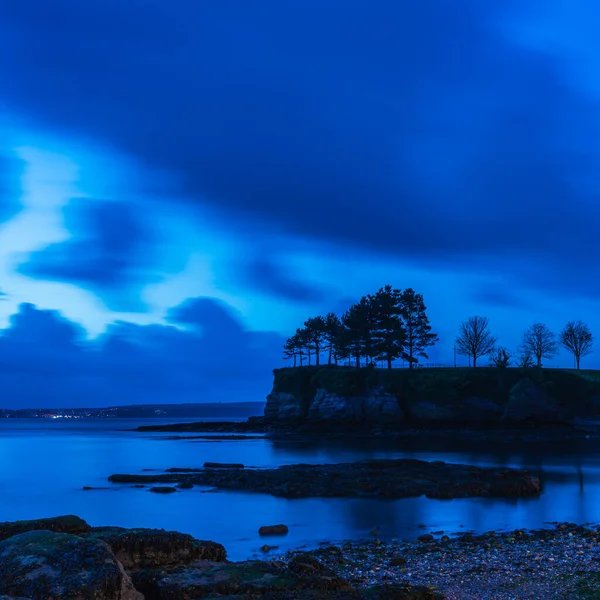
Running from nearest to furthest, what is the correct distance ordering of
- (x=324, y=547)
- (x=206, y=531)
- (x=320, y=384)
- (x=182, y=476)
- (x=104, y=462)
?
(x=324, y=547) → (x=206, y=531) → (x=182, y=476) → (x=104, y=462) → (x=320, y=384)

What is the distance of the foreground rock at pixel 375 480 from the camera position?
34.1 metres

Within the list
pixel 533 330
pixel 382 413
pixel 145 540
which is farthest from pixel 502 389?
pixel 145 540

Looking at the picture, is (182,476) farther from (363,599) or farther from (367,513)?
(363,599)

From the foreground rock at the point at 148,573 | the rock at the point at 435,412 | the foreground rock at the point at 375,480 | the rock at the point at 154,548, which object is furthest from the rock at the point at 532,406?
the rock at the point at 154,548

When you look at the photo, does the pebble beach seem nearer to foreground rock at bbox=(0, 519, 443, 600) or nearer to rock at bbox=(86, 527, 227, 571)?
foreground rock at bbox=(0, 519, 443, 600)

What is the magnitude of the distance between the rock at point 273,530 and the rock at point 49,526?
967cm

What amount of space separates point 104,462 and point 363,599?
54.7 metres

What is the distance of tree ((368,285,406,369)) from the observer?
10594 centimetres

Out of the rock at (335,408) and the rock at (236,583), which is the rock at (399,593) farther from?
the rock at (335,408)

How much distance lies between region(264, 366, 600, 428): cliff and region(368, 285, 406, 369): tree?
21.3 feet

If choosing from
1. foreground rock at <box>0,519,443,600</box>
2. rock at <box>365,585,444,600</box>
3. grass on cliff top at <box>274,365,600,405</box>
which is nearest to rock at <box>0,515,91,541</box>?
foreground rock at <box>0,519,443,600</box>

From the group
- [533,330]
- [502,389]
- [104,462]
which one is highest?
[533,330]

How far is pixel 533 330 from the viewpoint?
12938 centimetres

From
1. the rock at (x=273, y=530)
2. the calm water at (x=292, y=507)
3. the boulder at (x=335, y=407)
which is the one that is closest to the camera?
the rock at (x=273, y=530)
